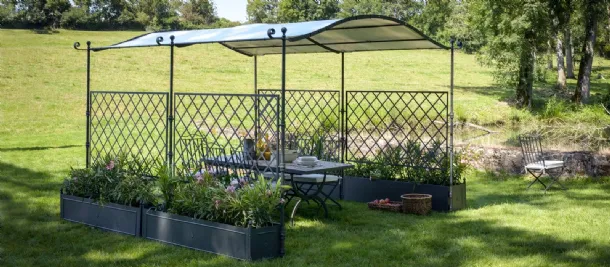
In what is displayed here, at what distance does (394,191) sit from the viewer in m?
7.80

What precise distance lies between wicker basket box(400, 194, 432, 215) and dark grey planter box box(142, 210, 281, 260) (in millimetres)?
2281

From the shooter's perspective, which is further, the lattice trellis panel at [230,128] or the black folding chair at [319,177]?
the black folding chair at [319,177]

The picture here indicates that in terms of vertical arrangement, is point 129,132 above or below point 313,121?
below

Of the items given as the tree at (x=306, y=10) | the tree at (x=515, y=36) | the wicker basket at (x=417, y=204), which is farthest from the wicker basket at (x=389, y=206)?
the tree at (x=306, y=10)

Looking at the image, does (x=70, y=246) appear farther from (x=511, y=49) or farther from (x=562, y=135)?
(x=511, y=49)

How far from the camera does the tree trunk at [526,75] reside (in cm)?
1686

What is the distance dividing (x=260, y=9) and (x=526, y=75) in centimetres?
4172

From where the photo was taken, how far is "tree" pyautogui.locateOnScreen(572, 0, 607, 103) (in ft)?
56.7

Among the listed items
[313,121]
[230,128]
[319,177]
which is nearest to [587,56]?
[230,128]

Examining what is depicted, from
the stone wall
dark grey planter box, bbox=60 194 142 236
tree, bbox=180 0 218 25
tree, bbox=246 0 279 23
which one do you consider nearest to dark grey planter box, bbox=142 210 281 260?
dark grey planter box, bbox=60 194 142 236

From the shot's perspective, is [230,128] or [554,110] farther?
[554,110]

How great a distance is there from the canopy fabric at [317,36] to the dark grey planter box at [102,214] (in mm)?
1591

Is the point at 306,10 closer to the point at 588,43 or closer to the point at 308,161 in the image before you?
the point at 588,43

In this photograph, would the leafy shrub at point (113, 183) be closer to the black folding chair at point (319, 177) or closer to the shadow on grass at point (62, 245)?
the shadow on grass at point (62, 245)
